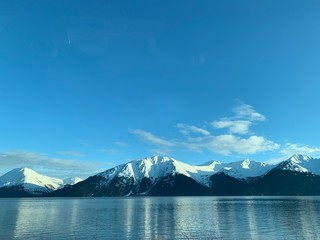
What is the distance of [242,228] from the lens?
98.6m

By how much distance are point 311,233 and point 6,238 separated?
76.4 metres

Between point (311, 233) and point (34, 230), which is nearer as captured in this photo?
point (311, 233)

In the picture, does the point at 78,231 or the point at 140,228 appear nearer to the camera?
the point at 78,231

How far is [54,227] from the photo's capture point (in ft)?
336

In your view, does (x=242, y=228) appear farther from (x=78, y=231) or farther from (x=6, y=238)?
(x=6, y=238)

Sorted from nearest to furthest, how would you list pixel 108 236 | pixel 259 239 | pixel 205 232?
pixel 259 239, pixel 108 236, pixel 205 232

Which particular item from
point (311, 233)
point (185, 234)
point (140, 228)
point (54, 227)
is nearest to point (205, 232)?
point (185, 234)

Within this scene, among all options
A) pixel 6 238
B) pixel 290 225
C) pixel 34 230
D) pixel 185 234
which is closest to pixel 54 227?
pixel 34 230

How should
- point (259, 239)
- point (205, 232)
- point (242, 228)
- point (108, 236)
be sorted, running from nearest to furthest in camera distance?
point (259, 239) < point (108, 236) < point (205, 232) < point (242, 228)

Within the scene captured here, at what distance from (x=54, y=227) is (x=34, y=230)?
7673 mm

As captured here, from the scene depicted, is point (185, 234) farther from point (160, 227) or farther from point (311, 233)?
point (311, 233)

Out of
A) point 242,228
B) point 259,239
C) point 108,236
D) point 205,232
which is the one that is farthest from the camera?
point 242,228

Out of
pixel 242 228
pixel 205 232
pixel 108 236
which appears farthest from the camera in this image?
pixel 242 228

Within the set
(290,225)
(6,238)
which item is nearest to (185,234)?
(290,225)
